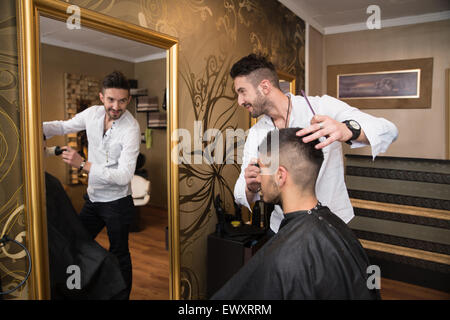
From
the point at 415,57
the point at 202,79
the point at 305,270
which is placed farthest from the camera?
the point at 415,57

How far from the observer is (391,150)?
11.9ft

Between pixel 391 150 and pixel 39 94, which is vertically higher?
pixel 39 94

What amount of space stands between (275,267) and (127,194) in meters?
0.78

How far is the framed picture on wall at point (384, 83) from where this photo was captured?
3.43 metres

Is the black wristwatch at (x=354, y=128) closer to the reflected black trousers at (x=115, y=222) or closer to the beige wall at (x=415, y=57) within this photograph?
the reflected black trousers at (x=115, y=222)

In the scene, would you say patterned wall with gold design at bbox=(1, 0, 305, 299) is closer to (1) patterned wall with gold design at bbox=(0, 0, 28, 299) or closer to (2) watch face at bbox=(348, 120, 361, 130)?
(1) patterned wall with gold design at bbox=(0, 0, 28, 299)

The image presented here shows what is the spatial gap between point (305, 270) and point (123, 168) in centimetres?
86

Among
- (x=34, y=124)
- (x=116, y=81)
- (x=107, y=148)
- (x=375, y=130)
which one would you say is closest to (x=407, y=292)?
(x=375, y=130)

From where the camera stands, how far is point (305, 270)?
101 centimetres

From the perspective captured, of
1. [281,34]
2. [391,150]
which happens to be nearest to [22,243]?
[281,34]

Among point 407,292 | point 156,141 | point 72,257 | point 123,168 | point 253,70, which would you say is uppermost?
point 253,70

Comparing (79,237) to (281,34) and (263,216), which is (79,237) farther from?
(281,34)

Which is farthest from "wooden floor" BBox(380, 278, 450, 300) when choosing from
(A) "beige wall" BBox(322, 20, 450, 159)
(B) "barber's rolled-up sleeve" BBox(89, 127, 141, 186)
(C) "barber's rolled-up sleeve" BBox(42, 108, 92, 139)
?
(C) "barber's rolled-up sleeve" BBox(42, 108, 92, 139)

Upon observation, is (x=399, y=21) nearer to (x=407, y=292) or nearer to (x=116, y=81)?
(x=407, y=292)
